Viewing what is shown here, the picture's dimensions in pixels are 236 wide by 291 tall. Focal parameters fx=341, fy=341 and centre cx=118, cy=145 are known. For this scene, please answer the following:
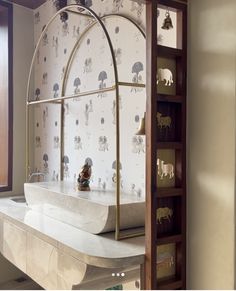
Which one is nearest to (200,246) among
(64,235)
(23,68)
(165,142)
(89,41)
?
(165,142)

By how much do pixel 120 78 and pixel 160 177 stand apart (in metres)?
0.98

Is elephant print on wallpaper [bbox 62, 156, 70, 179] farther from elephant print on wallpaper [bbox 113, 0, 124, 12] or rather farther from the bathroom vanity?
elephant print on wallpaper [bbox 113, 0, 124, 12]

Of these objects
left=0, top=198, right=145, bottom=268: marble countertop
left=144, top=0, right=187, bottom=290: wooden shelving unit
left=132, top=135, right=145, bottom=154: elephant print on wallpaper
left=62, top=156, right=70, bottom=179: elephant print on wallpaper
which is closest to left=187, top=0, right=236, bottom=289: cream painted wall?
left=144, top=0, right=187, bottom=290: wooden shelving unit

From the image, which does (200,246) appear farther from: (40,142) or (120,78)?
(40,142)

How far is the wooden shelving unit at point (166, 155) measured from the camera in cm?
146

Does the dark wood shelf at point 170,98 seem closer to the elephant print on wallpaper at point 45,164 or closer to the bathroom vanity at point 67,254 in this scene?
the bathroom vanity at point 67,254

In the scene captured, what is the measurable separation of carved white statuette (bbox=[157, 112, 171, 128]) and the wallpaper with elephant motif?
574 millimetres

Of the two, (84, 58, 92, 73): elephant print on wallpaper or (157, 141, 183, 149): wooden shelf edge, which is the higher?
(84, 58, 92, 73): elephant print on wallpaper

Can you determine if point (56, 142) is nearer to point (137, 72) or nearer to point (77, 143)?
point (77, 143)

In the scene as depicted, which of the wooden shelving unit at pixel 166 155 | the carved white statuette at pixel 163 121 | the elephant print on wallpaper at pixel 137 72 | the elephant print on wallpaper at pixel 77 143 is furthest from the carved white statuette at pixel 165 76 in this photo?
Answer: the elephant print on wallpaper at pixel 77 143

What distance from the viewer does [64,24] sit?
9.53 feet

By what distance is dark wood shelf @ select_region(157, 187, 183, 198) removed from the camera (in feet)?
4.87

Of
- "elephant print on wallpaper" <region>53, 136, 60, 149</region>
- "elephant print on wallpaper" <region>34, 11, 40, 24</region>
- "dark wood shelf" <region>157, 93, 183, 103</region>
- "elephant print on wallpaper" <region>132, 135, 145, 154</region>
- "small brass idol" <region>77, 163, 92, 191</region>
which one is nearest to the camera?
"dark wood shelf" <region>157, 93, 183, 103</region>

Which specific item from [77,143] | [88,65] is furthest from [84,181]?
[88,65]
